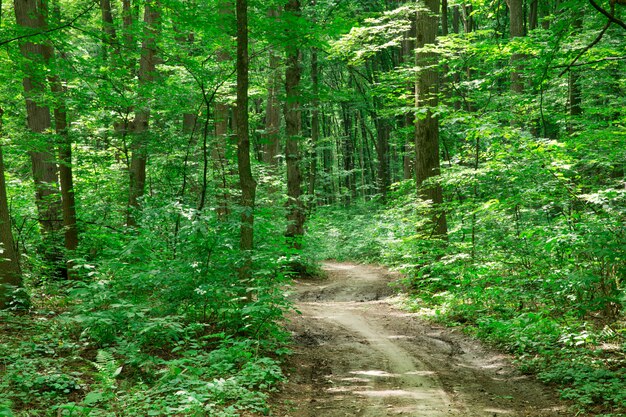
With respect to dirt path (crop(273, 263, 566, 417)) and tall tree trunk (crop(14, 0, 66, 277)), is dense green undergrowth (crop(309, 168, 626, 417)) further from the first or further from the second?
tall tree trunk (crop(14, 0, 66, 277))

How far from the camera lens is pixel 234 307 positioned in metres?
7.20

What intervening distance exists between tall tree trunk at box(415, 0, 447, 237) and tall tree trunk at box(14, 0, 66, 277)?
880 centimetres

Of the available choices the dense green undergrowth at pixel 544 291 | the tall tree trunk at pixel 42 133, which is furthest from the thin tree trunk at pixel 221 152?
the dense green undergrowth at pixel 544 291

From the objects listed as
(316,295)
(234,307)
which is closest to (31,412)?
(234,307)

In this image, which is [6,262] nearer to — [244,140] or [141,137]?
[141,137]

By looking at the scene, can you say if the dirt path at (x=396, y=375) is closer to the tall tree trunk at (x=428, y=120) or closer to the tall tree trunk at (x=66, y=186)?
the tall tree trunk at (x=428, y=120)

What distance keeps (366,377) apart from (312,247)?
33.7 ft

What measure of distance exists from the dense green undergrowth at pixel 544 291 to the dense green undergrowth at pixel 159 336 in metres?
3.97

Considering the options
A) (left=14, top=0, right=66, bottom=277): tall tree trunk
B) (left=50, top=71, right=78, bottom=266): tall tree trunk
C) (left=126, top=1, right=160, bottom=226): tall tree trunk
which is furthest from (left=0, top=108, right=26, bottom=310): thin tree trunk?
(left=126, top=1, right=160, bottom=226): tall tree trunk

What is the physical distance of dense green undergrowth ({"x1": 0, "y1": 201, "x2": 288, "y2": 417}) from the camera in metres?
4.80

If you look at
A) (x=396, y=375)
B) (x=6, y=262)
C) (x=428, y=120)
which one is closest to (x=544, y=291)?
(x=396, y=375)

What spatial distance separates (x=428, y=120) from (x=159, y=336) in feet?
29.2

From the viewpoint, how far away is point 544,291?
7.98 meters

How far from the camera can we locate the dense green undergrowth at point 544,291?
586 centimetres
